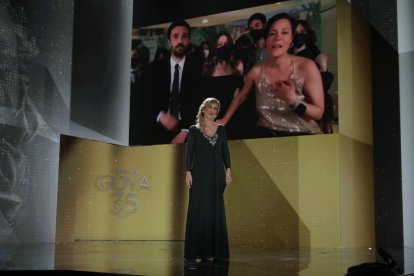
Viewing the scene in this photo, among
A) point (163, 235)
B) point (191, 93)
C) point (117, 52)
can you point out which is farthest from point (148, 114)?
point (163, 235)

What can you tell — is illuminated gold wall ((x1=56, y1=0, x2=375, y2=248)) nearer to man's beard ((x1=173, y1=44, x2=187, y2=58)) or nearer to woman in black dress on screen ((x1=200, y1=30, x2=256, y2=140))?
woman in black dress on screen ((x1=200, y1=30, x2=256, y2=140))

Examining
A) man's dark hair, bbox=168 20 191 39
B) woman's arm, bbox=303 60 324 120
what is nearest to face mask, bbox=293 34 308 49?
woman's arm, bbox=303 60 324 120

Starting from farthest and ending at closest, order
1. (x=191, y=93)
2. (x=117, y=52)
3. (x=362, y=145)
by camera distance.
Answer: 1. (x=117, y=52)
2. (x=191, y=93)
3. (x=362, y=145)

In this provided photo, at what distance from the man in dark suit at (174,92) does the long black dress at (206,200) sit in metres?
2.83

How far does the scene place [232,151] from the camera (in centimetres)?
677

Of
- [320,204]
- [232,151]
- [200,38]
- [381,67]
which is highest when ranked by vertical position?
[200,38]

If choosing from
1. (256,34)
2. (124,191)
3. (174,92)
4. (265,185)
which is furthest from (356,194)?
(124,191)

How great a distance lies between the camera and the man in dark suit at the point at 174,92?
7.49 m

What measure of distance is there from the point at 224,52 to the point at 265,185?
189 centimetres

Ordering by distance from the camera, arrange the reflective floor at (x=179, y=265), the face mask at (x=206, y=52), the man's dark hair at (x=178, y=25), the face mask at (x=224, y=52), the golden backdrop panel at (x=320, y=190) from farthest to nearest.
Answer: the man's dark hair at (x=178, y=25) < the face mask at (x=206, y=52) < the face mask at (x=224, y=52) < the golden backdrop panel at (x=320, y=190) < the reflective floor at (x=179, y=265)

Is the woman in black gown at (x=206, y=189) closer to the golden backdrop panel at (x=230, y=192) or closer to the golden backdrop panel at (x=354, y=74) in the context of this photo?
the golden backdrop panel at (x=230, y=192)

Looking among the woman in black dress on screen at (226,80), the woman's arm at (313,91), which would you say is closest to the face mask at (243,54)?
the woman in black dress on screen at (226,80)

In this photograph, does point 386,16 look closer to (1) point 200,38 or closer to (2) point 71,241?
(1) point 200,38

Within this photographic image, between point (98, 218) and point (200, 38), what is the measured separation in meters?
2.76
